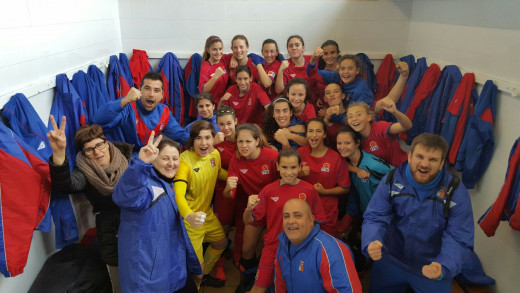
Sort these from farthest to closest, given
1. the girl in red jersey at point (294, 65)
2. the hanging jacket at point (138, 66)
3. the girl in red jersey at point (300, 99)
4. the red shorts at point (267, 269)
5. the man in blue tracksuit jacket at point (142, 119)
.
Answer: the hanging jacket at point (138, 66) → the girl in red jersey at point (294, 65) → the girl in red jersey at point (300, 99) → the man in blue tracksuit jacket at point (142, 119) → the red shorts at point (267, 269)

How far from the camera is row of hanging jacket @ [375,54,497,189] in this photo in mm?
2752

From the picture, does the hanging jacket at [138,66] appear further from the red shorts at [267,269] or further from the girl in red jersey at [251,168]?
the red shorts at [267,269]

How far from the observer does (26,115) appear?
2.10 metres

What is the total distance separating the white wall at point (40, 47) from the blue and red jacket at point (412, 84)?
9.33 feet

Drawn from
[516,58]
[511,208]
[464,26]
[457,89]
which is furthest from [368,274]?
[464,26]

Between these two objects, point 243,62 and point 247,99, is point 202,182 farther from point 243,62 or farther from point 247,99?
point 243,62

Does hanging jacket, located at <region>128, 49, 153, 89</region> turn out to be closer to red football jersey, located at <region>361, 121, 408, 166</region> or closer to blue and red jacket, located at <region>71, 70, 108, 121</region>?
blue and red jacket, located at <region>71, 70, 108, 121</region>

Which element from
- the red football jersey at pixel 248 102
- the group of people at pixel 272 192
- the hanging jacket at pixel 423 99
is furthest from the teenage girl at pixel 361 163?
the red football jersey at pixel 248 102

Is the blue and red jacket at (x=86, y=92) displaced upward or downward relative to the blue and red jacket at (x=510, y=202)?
upward

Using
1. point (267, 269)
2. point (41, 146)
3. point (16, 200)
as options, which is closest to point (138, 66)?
point (41, 146)

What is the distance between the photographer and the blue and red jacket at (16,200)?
1.79 metres

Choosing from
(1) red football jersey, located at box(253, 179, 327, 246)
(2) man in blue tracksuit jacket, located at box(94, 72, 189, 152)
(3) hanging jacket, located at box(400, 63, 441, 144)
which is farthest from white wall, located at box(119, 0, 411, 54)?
(1) red football jersey, located at box(253, 179, 327, 246)

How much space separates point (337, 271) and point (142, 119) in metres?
1.91

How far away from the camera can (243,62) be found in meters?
3.93
